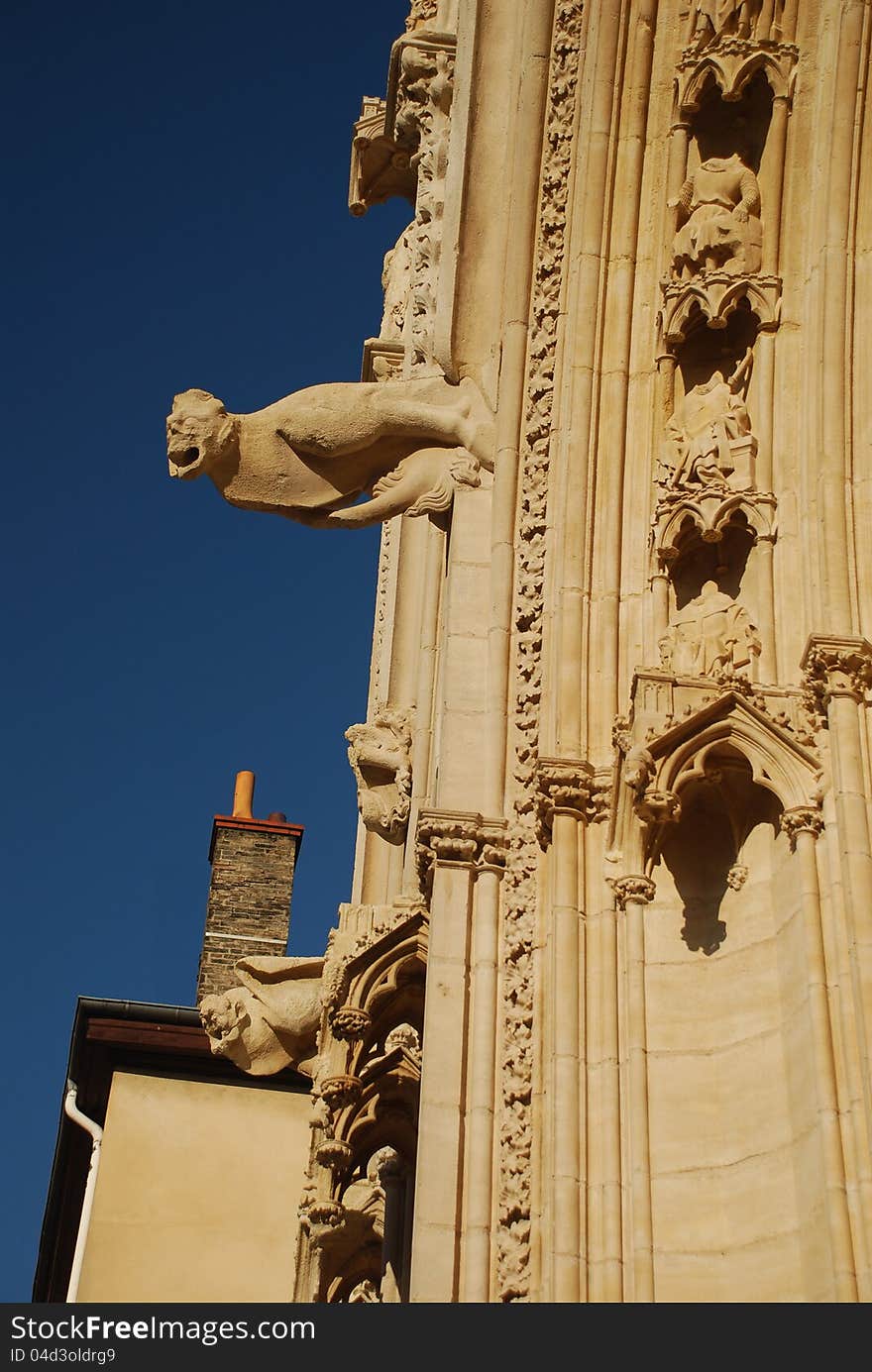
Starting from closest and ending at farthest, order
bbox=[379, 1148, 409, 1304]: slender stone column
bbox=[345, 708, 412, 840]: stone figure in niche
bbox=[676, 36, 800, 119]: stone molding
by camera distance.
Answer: bbox=[676, 36, 800, 119]: stone molding
bbox=[379, 1148, 409, 1304]: slender stone column
bbox=[345, 708, 412, 840]: stone figure in niche

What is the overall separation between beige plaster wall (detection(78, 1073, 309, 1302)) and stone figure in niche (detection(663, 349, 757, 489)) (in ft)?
30.8

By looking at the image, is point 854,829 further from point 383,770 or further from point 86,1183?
point 86,1183

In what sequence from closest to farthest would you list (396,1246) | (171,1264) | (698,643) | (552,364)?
(698,643)
(552,364)
(396,1246)
(171,1264)

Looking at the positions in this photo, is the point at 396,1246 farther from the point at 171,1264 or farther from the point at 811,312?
the point at 171,1264

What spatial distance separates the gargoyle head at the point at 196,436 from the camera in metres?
8.59

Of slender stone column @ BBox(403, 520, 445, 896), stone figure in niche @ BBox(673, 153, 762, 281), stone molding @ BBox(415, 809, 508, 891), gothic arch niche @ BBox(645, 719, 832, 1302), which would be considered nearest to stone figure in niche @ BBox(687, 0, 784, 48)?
stone figure in niche @ BBox(673, 153, 762, 281)

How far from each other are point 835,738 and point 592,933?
97cm

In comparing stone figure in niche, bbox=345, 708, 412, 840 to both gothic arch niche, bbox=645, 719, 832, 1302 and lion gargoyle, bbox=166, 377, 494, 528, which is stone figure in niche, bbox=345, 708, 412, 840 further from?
gothic arch niche, bbox=645, 719, 832, 1302

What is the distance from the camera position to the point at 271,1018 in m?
9.37

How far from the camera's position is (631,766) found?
699 centimetres

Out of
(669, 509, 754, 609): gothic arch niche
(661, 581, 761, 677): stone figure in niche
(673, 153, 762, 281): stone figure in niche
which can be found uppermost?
(673, 153, 762, 281): stone figure in niche

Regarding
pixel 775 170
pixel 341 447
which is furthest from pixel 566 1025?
pixel 775 170

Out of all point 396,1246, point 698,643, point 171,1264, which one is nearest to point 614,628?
point 698,643

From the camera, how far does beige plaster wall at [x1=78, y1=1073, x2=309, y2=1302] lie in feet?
51.6
